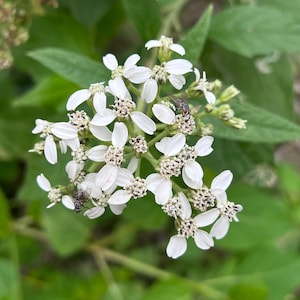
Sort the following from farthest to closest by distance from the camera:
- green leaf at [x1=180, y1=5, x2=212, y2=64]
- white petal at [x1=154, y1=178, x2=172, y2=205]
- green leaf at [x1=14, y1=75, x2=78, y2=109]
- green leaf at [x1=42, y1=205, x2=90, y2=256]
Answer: green leaf at [x1=42, y1=205, x2=90, y2=256]
green leaf at [x1=14, y1=75, x2=78, y2=109]
green leaf at [x1=180, y1=5, x2=212, y2=64]
white petal at [x1=154, y1=178, x2=172, y2=205]

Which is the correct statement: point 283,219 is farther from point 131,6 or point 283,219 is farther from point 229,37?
point 131,6

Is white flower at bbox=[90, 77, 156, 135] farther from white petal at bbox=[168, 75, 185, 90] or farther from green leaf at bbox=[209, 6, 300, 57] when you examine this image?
green leaf at bbox=[209, 6, 300, 57]

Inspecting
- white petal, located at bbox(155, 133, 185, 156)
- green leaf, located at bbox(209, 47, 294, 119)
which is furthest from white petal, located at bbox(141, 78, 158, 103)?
green leaf, located at bbox(209, 47, 294, 119)

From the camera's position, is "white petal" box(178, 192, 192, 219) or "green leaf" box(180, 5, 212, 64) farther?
"green leaf" box(180, 5, 212, 64)

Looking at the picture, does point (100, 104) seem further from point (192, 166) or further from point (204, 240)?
point (204, 240)

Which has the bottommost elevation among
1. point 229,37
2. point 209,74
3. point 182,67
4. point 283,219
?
point 283,219

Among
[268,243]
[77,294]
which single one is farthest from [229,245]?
[77,294]
